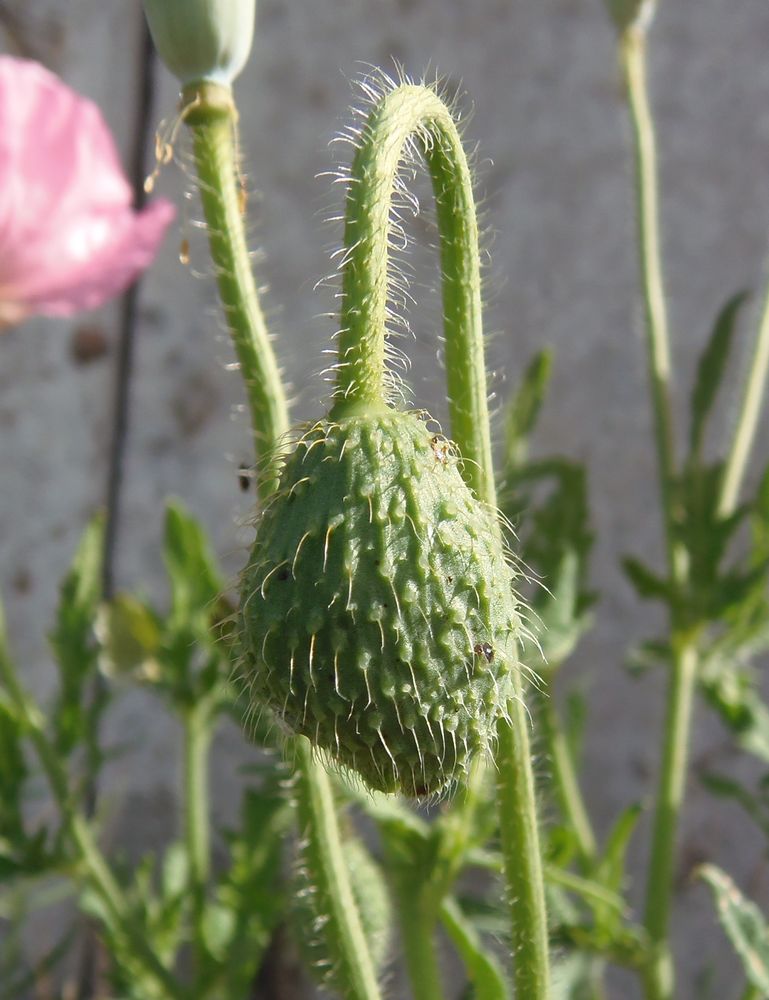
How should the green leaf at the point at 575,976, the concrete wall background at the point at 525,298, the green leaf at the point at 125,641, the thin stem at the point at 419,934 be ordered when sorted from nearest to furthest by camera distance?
the thin stem at the point at 419,934
the green leaf at the point at 575,976
the green leaf at the point at 125,641
the concrete wall background at the point at 525,298

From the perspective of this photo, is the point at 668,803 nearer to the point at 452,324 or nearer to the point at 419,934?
the point at 419,934

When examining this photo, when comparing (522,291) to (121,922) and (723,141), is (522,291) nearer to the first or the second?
(723,141)

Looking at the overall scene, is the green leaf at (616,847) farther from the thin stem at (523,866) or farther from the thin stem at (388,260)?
the thin stem at (388,260)

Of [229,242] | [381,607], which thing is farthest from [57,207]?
[381,607]

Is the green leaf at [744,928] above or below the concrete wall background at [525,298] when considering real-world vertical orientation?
below

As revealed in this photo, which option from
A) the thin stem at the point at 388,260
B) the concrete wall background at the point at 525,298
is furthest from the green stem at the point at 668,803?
the thin stem at the point at 388,260

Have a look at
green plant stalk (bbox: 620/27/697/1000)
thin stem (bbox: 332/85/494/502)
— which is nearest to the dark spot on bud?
thin stem (bbox: 332/85/494/502)
